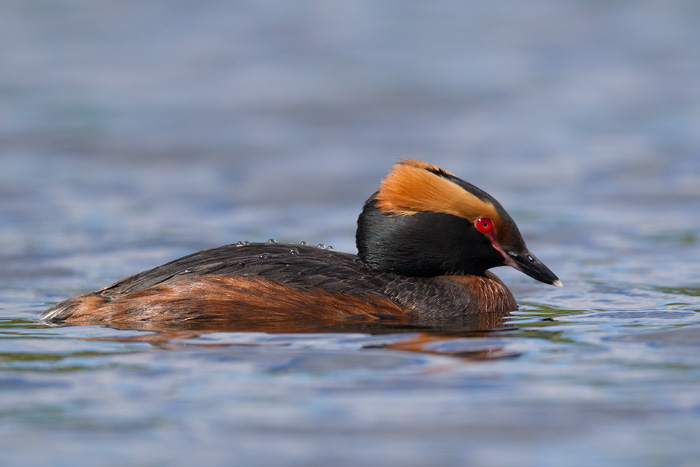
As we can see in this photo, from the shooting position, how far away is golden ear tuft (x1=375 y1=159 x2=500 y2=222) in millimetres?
10109

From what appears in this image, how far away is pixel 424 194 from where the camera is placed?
1013cm

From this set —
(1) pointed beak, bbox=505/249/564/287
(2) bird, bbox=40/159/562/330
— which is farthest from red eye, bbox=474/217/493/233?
(1) pointed beak, bbox=505/249/564/287

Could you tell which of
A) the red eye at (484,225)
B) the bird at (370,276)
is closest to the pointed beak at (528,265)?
the bird at (370,276)

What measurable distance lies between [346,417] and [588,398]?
1.47 m

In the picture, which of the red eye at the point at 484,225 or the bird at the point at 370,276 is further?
the red eye at the point at 484,225

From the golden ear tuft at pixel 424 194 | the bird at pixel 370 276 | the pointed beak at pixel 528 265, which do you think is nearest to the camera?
the bird at pixel 370 276

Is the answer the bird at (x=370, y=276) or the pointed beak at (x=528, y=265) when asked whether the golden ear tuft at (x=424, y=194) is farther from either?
the pointed beak at (x=528, y=265)

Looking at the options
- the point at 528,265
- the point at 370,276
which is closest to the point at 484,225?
the point at 528,265

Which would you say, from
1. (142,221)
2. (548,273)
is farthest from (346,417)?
(142,221)

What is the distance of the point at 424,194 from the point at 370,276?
2.55ft

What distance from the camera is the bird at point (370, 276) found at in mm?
9617

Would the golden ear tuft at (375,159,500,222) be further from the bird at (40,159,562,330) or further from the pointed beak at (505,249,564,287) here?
the pointed beak at (505,249,564,287)

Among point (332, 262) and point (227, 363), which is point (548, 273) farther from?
point (227, 363)

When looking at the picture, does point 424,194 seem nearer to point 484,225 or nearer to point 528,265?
point 484,225
